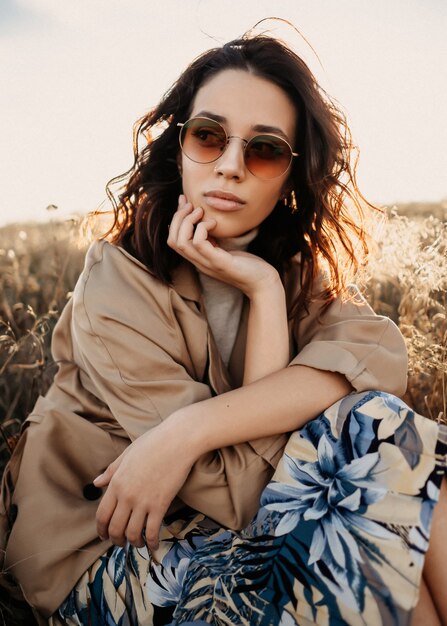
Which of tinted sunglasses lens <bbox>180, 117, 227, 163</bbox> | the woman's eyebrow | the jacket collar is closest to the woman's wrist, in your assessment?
the jacket collar

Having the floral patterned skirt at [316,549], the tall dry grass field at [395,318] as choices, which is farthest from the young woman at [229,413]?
the tall dry grass field at [395,318]

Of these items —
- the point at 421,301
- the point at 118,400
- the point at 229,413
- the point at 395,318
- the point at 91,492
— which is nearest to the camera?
the point at 229,413

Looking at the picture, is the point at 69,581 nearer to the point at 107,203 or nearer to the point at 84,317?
the point at 84,317

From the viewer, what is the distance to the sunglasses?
7.77ft

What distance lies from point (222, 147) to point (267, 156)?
182 mm

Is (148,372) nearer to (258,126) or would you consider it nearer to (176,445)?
(176,445)

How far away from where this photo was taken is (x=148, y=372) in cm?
216

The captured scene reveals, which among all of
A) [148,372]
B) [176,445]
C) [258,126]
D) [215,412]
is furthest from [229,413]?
[258,126]

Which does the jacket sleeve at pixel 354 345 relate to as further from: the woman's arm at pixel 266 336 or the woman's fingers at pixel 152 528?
the woman's fingers at pixel 152 528

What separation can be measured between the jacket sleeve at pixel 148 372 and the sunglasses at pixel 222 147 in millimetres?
502

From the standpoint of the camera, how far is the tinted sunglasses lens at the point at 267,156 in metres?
2.39

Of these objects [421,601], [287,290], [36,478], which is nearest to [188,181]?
[287,290]

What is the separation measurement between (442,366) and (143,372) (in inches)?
51.6

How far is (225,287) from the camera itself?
8.66ft
